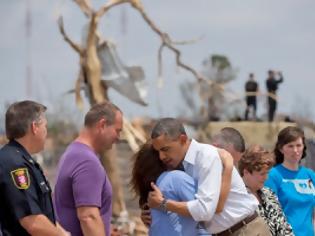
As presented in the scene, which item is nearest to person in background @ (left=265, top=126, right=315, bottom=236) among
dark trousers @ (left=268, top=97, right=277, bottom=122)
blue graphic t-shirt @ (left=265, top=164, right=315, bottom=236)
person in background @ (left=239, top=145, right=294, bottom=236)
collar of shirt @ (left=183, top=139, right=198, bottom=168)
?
blue graphic t-shirt @ (left=265, top=164, right=315, bottom=236)

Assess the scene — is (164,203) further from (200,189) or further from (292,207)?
(292,207)

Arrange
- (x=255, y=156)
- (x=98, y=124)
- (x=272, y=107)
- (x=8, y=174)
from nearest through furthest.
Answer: (x=8, y=174) < (x=98, y=124) < (x=255, y=156) < (x=272, y=107)

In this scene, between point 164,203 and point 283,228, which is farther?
point 283,228

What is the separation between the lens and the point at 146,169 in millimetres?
4492

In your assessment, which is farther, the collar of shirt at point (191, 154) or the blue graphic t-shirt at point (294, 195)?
the blue graphic t-shirt at point (294, 195)

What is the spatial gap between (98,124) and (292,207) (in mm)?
1772

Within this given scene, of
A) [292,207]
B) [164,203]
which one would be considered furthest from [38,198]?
[292,207]

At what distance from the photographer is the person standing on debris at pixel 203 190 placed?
13.8ft

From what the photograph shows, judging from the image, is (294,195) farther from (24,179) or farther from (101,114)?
(24,179)

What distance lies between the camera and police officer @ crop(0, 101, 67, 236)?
395 cm

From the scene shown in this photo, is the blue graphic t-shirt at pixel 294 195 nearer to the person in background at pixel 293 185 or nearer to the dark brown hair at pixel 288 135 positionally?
the person in background at pixel 293 185

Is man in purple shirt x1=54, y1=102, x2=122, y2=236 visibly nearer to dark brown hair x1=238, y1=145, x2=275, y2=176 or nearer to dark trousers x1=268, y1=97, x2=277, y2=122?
dark brown hair x1=238, y1=145, x2=275, y2=176

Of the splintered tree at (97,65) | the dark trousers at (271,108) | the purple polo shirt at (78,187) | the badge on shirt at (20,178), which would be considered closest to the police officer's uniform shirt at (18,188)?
the badge on shirt at (20,178)

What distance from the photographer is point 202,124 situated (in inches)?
838
